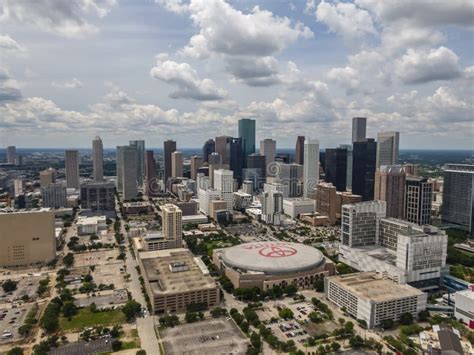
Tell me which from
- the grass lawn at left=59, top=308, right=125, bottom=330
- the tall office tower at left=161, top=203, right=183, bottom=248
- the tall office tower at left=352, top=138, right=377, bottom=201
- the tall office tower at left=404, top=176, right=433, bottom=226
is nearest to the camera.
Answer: the grass lawn at left=59, top=308, right=125, bottom=330

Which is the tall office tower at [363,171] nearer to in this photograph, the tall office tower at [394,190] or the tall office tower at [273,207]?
the tall office tower at [394,190]

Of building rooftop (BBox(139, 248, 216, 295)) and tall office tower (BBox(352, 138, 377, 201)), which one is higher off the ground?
tall office tower (BBox(352, 138, 377, 201))

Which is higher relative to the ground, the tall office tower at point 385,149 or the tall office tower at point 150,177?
the tall office tower at point 385,149

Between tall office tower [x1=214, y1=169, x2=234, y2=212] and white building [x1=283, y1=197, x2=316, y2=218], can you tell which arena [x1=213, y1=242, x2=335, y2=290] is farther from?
tall office tower [x1=214, y1=169, x2=234, y2=212]

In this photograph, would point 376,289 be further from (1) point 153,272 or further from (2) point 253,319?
(1) point 153,272

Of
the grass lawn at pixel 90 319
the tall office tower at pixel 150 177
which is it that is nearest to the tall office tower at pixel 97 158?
the tall office tower at pixel 150 177

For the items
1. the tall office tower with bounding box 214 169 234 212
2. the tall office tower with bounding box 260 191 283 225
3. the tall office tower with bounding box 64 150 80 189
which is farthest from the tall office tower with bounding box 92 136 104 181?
the tall office tower with bounding box 260 191 283 225
